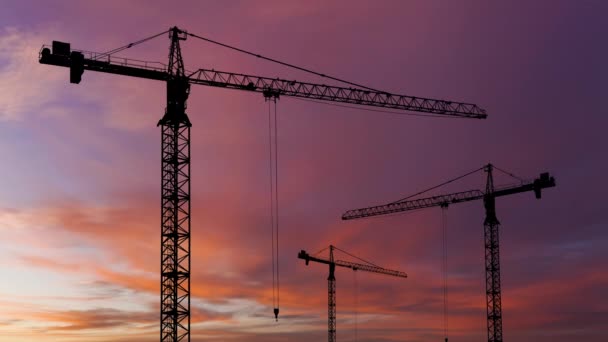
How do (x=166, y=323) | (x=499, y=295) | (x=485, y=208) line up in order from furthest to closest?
1. (x=485, y=208)
2. (x=499, y=295)
3. (x=166, y=323)

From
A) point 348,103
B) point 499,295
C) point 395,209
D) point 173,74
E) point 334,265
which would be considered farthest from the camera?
point 334,265

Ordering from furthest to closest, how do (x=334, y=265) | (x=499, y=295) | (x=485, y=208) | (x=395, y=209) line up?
(x=334, y=265) < (x=395, y=209) < (x=485, y=208) < (x=499, y=295)

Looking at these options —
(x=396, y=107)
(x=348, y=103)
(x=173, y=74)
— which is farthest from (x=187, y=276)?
(x=396, y=107)

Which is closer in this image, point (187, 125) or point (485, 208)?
point (187, 125)

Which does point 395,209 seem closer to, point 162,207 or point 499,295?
point 499,295

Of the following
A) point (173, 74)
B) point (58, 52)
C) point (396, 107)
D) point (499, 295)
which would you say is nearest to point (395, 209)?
point (499, 295)

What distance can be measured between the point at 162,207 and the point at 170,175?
3.69m

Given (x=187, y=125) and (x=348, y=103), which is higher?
(x=348, y=103)

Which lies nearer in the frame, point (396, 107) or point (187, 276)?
point (187, 276)

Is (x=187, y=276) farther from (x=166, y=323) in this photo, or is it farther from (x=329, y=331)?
(x=329, y=331)

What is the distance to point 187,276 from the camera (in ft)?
273

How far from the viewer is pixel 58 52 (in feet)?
271

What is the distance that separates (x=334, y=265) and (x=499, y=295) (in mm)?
55716

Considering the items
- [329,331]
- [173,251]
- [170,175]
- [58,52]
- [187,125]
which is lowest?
[329,331]
